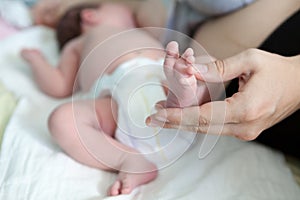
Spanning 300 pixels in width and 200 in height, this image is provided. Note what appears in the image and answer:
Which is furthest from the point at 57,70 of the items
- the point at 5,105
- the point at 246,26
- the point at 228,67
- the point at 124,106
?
the point at 228,67

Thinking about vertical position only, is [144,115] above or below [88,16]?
above

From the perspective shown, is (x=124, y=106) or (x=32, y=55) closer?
(x=124, y=106)

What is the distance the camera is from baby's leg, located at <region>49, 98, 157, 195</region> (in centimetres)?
72

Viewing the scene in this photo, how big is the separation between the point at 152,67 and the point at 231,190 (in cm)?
23

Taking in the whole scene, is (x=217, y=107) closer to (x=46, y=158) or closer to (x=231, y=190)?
(x=231, y=190)

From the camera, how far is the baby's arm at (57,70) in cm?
97

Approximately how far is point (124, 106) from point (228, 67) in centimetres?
23

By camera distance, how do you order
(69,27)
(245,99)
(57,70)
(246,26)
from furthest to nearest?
(69,27), (57,70), (246,26), (245,99)

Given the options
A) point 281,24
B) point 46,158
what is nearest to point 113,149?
point 46,158

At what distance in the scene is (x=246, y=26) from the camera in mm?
796

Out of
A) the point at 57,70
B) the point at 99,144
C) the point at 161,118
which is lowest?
the point at 57,70

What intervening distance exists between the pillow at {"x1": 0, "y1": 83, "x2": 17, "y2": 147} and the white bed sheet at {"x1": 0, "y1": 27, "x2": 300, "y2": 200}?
2 centimetres

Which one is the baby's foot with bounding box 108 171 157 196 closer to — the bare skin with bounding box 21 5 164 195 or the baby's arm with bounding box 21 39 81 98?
the bare skin with bounding box 21 5 164 195

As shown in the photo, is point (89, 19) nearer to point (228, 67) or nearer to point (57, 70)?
point (57, 70)
